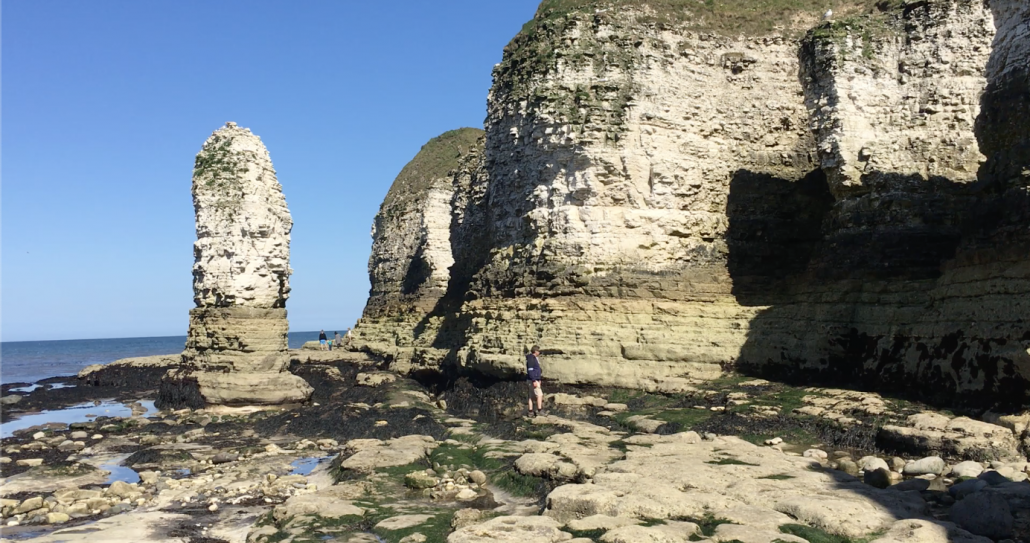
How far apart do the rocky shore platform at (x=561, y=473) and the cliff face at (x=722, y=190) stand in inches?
54.7

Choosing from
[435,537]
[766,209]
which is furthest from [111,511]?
[766,209]

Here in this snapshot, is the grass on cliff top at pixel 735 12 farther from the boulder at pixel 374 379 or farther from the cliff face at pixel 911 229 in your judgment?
the boulder at pixel 374 379

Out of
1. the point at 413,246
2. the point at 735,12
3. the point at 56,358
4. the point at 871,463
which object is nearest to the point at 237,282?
the point at 735,12

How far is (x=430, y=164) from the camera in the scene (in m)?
40.1

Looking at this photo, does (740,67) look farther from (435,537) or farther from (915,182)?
(435,537)

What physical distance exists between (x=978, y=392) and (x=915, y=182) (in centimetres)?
635

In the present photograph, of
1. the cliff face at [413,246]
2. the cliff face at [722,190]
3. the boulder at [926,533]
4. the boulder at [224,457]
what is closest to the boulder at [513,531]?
the boulder at [926,533]

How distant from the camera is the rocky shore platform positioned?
6934 millimetres

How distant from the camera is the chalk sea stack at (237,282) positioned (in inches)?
777

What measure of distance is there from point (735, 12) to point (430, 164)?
22.7 metres

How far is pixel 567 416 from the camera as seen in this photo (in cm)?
1490

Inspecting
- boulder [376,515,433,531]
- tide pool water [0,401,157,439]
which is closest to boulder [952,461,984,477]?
boulder [376,515,433,531]

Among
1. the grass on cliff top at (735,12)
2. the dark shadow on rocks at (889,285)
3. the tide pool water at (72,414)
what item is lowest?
the tide pool water at (72,414)

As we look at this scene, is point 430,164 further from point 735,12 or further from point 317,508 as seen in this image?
point 317,508
